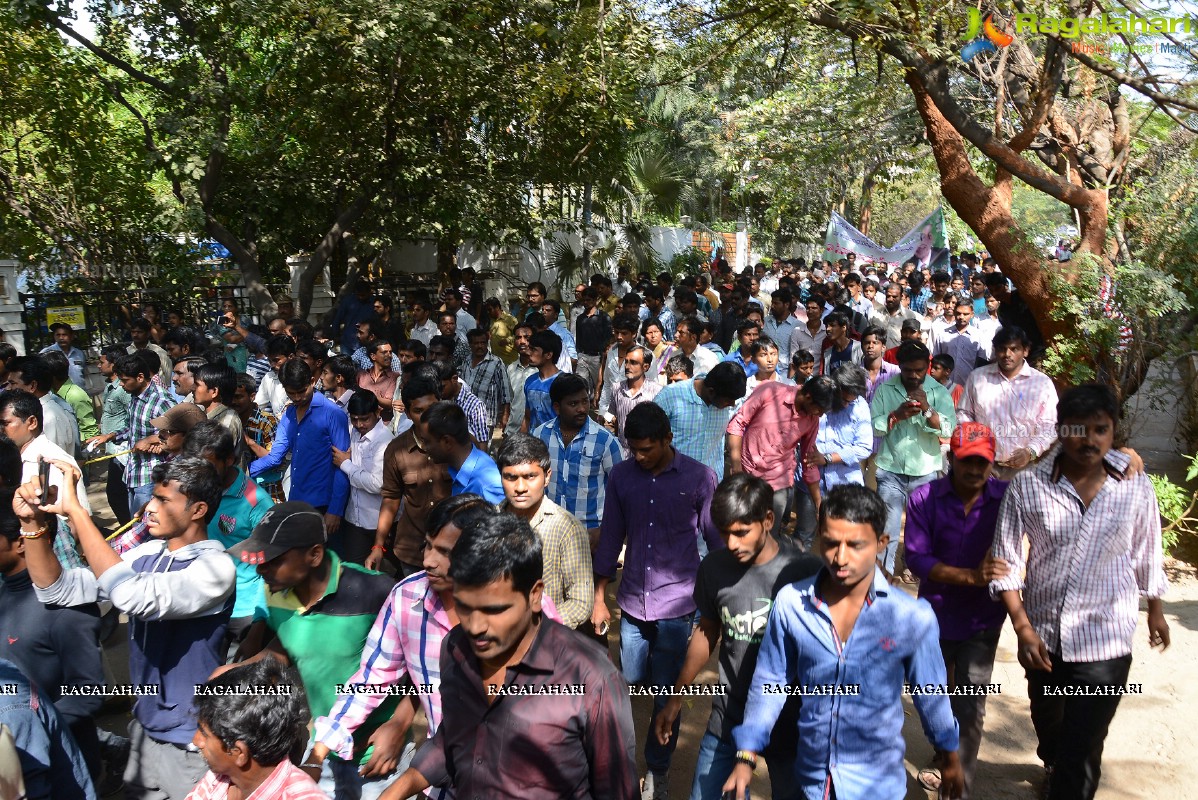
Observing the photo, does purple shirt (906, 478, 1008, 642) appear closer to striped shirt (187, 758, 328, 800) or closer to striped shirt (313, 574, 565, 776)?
striped shirt (313, 574, 565, 776)

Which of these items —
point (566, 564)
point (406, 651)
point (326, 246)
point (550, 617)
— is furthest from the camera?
point (326, 246)

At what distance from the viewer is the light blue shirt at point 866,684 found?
9.61 ft

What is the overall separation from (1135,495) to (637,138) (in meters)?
22.8

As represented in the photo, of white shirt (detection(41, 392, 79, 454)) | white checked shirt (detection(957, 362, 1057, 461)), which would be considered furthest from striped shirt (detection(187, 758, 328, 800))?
white checked shirt (detection(957, 362, 1057, 461))

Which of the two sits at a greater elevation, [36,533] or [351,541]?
[36,533]

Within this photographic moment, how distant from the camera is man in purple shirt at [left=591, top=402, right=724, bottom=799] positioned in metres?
4.27

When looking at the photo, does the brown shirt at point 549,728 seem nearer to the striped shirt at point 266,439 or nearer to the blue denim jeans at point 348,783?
the blue denim jeans at point 348,783

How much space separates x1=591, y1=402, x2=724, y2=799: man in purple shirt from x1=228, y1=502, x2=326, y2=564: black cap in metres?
1.45

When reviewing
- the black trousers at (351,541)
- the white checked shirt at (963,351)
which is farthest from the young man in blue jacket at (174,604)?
the white checked shirt at (963,351)

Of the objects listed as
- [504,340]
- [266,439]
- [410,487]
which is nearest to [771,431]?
[410,487]

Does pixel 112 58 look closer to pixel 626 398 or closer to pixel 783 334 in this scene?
pixel 783 334

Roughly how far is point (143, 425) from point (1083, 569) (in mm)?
5671

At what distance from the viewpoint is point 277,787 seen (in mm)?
2551

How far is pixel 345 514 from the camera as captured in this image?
5.75 m
